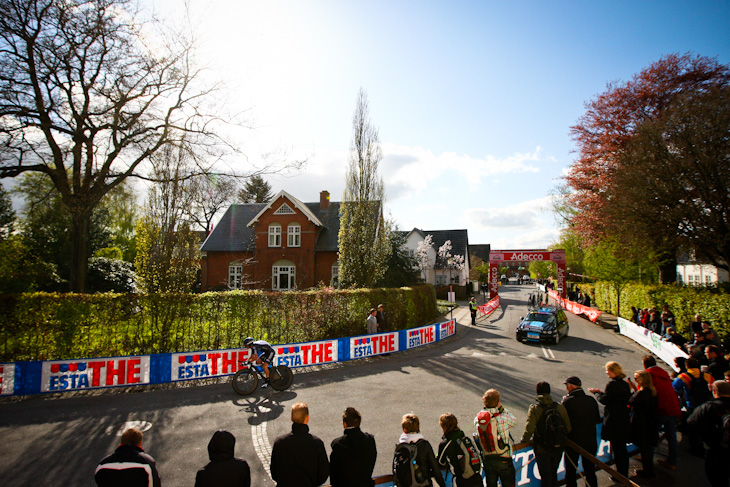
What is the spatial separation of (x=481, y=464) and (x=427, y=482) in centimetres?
84

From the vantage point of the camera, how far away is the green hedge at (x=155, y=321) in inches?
444

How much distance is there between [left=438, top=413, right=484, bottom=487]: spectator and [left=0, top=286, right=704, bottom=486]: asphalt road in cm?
210

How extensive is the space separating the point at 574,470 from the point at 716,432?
1.92 meters

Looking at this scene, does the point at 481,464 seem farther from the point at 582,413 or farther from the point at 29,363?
the point at 29,363

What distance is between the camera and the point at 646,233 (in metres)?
19.1

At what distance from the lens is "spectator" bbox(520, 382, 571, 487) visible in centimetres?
518

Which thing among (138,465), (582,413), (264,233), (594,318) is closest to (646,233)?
(594,318)

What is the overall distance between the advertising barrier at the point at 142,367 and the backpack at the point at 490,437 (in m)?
8.88

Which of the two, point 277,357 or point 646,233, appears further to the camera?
point 646,233

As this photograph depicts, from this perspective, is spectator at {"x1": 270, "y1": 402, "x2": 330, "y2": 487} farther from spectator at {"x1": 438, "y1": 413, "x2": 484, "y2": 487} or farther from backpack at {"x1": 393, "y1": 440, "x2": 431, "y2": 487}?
spectator at {"x1": 438, "y1": 413, "x2": 484, "y2": 487}

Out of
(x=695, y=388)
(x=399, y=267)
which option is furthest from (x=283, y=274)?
(x=695, y=388)

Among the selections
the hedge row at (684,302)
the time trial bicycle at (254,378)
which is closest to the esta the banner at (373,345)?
the time trial bicycle at (254,378)

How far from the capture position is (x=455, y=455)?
4469mm

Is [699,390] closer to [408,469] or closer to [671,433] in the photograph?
[671,433]
